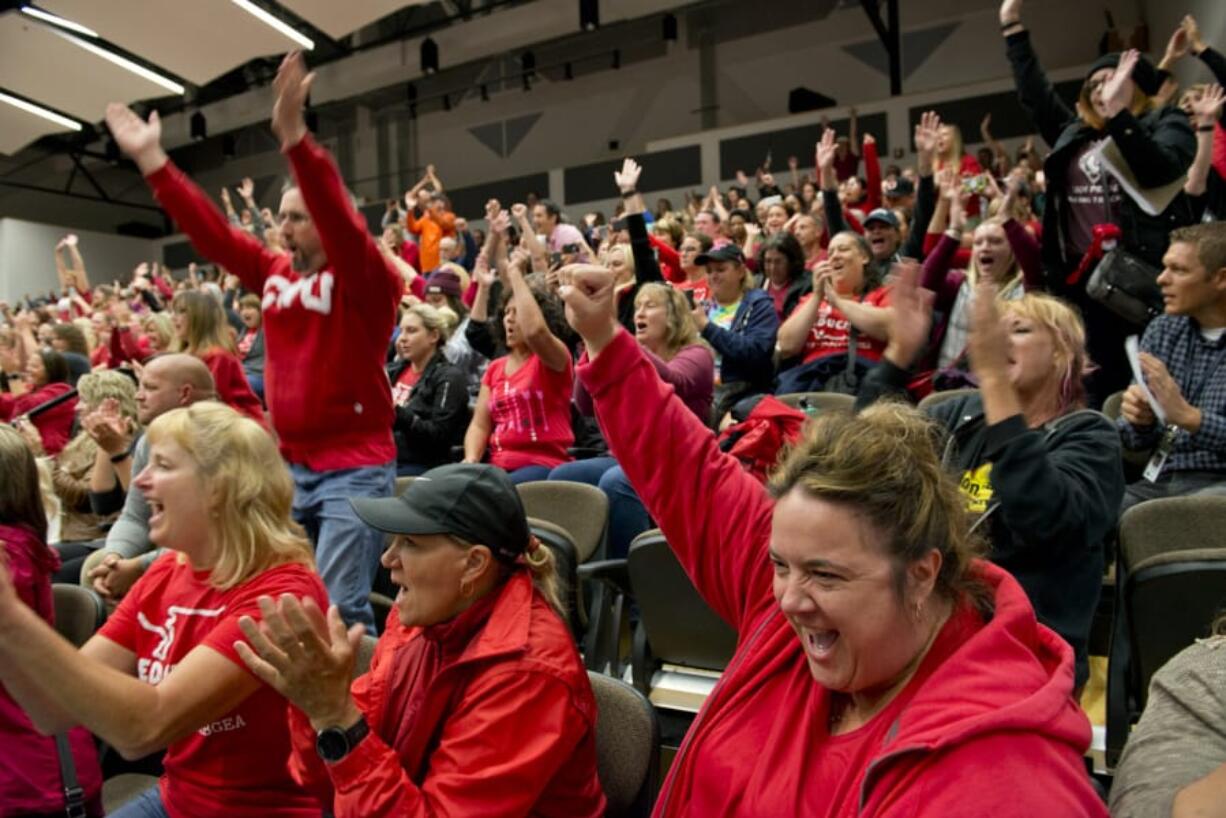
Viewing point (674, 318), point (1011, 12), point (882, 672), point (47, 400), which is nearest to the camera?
point (882, 672)

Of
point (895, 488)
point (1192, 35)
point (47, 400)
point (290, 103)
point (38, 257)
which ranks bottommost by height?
point (895, 488)

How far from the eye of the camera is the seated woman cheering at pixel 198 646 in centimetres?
143

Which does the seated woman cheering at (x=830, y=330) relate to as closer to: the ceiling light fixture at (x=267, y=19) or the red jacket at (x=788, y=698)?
the red jacket at (x=788, y=698)

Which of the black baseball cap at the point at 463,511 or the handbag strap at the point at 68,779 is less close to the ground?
the black baseball cap at the point at 463,511

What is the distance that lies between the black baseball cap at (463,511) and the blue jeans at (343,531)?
79cm

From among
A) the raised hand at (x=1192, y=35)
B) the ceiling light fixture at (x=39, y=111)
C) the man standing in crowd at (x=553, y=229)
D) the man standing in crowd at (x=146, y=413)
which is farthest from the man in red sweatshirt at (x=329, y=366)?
the ceiling light fixture at (x=39, y=111)

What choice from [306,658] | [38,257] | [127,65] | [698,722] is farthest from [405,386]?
[38,257]

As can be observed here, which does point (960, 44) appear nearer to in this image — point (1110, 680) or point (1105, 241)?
point (1105, 241)

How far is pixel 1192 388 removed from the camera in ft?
8.59

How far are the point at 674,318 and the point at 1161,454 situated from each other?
1539 millimetres

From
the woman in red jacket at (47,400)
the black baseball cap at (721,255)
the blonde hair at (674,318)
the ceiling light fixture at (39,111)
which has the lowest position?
the woman in red jacket at (47,400)

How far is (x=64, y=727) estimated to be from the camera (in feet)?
5.48

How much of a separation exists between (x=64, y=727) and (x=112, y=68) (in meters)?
11.5

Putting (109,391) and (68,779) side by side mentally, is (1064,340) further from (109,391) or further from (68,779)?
(109,391)
